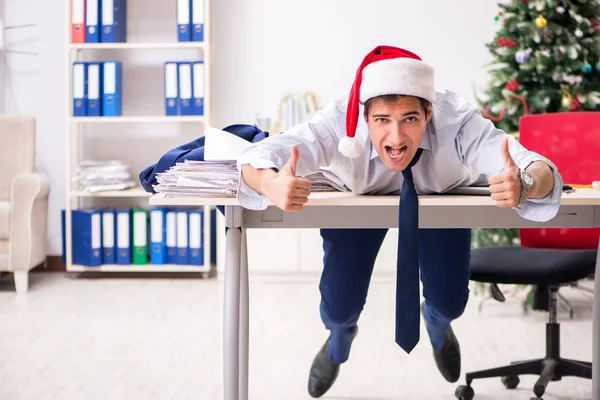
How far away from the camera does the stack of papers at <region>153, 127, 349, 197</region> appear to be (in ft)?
6.01

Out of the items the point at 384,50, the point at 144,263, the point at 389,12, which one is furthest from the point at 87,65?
the point at 384,50

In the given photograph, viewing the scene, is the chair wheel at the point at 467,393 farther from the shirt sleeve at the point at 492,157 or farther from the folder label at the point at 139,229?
the folder label at the point at 139,229

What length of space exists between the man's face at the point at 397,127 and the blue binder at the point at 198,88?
3.04 metres

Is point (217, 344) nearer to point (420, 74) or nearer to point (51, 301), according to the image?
point (51, 301)

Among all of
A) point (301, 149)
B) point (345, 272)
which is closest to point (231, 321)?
point (301, 149)

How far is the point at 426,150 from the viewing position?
6.33 ft

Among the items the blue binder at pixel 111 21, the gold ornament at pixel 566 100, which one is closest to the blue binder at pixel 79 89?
the blue binder at pixel 111 21

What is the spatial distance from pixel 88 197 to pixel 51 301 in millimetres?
1237

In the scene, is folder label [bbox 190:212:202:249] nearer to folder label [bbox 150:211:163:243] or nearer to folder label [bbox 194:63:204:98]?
folder label [bbox 150:211:163:243]

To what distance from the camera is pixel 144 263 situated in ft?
15.9

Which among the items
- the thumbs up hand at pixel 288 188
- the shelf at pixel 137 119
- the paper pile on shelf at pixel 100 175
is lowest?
the paper pile on shelf at pixel 100 175

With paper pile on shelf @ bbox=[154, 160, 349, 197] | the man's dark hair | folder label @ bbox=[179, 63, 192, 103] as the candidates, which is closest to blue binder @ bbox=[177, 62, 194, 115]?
folder label @ bbox=[179, 63, 192, 103]

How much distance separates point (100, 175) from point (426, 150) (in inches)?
128

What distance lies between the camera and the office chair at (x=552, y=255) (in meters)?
2.48
